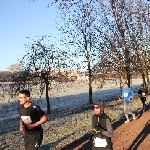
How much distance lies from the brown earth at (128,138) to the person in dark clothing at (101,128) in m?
3.56

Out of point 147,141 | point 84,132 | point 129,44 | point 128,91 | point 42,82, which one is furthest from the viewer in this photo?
point 129,44

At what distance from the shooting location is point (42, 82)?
2606cm

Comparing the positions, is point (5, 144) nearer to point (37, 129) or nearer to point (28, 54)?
point (37, 129)

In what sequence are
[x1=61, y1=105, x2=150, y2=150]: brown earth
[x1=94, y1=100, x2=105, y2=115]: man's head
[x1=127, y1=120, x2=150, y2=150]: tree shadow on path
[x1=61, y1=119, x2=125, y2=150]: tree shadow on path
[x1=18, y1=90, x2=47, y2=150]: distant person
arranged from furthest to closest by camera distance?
[x1=61, y1=119, x2=125, y2=150]: tree shadow on path < [x1=61, y1=105, x2=150, y2=150]: brown earth < [x1=127, y1=120, x2=150, y2=150]: tree shadow on path < [x1=18, y1=90, x2=47, y2=150]: distant person < [x1=94, y1=100, x2=105, y2=115]: man's head

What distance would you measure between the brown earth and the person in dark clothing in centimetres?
356

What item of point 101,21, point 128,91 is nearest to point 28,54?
point 101,21

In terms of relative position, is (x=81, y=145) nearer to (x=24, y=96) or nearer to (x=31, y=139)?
(x=31, y=139)

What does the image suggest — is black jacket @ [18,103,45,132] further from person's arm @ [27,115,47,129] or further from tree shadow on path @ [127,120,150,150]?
tree shadow on path @ [127,120,150,150]

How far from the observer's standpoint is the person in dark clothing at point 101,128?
6.10 meters

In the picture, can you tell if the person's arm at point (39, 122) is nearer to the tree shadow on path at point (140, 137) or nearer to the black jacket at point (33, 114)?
the black jacket at point (33, 114)

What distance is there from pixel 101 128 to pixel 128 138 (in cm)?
523

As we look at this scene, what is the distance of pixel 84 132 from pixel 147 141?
3364 millimetres

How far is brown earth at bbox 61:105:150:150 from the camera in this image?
10.1 m

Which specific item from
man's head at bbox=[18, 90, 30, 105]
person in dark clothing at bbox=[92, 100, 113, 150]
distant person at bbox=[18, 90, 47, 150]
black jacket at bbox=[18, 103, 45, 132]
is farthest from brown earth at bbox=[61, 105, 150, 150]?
man's head at bbox=[18, 90, 30, 105]
